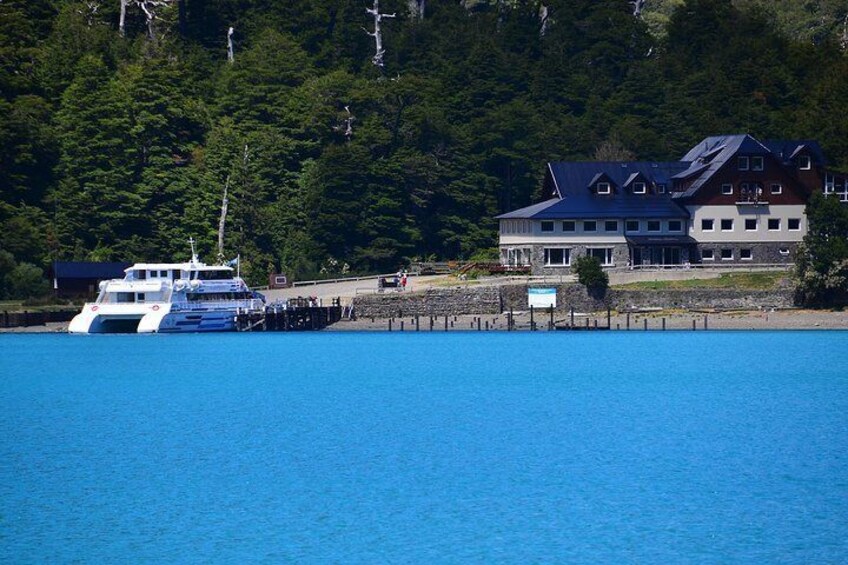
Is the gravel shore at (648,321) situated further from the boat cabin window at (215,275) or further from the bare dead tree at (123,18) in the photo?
the bare dead tree at (123,18)

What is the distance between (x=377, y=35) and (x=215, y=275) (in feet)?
151

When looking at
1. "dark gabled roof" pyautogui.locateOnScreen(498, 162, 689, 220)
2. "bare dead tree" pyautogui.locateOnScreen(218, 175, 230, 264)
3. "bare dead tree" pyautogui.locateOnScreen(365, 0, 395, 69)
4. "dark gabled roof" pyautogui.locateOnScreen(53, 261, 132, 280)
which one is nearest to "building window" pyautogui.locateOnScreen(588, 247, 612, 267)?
"dark gabled roof" pyautogui.locateOnScreen(498, 162, 689, 220)

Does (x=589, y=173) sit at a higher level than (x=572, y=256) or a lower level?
higher

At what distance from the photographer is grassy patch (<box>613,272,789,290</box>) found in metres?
84.0

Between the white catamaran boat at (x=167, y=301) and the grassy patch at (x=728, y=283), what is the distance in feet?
73.1

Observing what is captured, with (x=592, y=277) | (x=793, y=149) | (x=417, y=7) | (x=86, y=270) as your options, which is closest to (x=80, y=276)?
(x=86, y=270)

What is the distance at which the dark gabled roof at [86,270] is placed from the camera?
90125 millimetres

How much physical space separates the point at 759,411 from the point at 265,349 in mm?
37340

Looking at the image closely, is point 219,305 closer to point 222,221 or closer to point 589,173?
point 222,221

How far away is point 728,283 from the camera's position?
8462 cm

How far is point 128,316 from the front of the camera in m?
84.8

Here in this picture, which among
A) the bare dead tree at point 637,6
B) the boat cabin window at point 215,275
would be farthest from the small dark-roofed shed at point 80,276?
the bare dead tree at point 637,6

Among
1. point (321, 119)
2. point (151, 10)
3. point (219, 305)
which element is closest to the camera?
point (219, 305)

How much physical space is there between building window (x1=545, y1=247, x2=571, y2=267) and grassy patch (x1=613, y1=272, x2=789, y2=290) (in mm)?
7258
